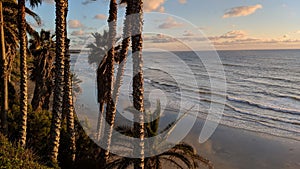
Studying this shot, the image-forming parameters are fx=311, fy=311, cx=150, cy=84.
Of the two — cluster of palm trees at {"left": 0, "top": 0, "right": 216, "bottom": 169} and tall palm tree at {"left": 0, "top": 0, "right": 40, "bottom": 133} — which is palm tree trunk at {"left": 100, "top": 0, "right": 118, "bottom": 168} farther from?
tall palm tree at {"left": 0, "top": 0, "right": 40, "bottom": 133}

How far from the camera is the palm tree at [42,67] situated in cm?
2526

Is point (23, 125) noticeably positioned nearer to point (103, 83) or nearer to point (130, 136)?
point (130, 136)

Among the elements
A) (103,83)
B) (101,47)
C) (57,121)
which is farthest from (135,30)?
(101,47)

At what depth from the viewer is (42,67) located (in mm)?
25344

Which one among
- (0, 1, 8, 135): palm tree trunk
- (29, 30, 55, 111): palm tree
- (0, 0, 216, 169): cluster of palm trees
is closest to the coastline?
(0, 0, 216, 169): cluster of palm trees

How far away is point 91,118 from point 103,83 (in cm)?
1355

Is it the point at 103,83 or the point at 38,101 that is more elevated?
the point at 103,83

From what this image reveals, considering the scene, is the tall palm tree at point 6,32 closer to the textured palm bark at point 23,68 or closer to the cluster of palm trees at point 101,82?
the cluster of palm trees at point 101,82

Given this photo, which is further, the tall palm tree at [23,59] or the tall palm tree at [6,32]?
the tall palm tree at [6,32]

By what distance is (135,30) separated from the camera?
8852 mm

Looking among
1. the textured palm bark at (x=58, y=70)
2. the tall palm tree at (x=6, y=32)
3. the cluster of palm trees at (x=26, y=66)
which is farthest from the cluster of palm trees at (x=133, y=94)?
the tall palm tree at (x=6, y=32)

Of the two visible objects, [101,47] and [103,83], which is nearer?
[103,83]

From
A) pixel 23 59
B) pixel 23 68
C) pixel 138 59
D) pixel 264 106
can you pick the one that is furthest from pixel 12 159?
pixel 264 106

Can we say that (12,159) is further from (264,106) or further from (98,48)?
(264,106)
